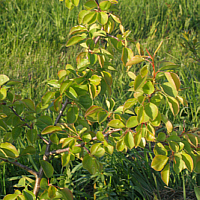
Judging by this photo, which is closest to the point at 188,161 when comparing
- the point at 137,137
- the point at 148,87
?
the point at 137,137

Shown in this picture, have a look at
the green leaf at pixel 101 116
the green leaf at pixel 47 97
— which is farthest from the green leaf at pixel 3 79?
the green leaf at pixel 101 116

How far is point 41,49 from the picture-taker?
2.68 meters

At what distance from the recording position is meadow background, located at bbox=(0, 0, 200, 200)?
140 cm

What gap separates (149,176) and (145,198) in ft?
0.44

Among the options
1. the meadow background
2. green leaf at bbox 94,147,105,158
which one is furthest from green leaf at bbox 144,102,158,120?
the meadow background

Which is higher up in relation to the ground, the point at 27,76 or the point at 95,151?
the point at 95,151

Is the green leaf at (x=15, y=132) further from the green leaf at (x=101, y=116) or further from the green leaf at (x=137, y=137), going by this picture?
the green leaf at (x=137, y=137)

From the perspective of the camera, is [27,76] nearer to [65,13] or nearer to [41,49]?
[41,49]

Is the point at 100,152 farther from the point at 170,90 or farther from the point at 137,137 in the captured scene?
the point at 170,90

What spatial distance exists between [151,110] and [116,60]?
207 cm

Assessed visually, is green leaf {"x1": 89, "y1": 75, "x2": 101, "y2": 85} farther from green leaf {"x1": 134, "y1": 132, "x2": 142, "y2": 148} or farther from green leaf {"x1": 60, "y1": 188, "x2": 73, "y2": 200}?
green leaf {"x1": 60, "y1": 188, "x2": 73, "y2": 200}

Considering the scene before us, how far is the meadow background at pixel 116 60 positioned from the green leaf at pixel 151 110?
692mm

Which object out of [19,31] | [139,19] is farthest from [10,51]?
[139,19]

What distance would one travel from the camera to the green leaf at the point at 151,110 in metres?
0.70
